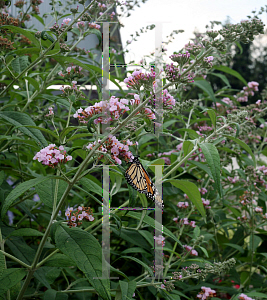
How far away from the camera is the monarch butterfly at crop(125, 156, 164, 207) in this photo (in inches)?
42.8

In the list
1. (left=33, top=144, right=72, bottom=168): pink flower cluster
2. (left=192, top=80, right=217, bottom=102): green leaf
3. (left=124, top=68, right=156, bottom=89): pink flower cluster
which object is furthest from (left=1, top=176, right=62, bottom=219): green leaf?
(left=192, top=80, right=217, bottom=102): green leaf

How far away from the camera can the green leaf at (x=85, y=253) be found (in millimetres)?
895

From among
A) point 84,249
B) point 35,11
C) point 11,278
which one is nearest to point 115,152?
point 84,249

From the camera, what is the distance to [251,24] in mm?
1220

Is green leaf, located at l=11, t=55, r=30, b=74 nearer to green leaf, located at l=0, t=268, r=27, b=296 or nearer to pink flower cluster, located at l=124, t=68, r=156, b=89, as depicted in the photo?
pink flower cluster, located at l=124, t=68, r=156, b=89

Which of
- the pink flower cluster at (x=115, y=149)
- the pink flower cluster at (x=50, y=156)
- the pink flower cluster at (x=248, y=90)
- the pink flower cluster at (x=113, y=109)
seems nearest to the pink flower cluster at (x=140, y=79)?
the pink flower cluster at (x=113, y=109)

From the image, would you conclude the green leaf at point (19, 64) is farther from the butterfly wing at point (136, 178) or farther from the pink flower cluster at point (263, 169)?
the pink flower cluster at point (263, 169)

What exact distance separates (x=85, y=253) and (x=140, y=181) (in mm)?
346

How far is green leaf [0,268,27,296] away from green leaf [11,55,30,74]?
3.53ft

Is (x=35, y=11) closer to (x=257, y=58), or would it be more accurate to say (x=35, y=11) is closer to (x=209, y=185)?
(x=209, y=185)

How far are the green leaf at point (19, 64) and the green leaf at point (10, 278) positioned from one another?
42.3 inches

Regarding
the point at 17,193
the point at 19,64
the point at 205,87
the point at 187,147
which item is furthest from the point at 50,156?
the point at 205,87

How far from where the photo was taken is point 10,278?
3.54 feet

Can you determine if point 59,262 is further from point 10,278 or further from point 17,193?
point 17,193
